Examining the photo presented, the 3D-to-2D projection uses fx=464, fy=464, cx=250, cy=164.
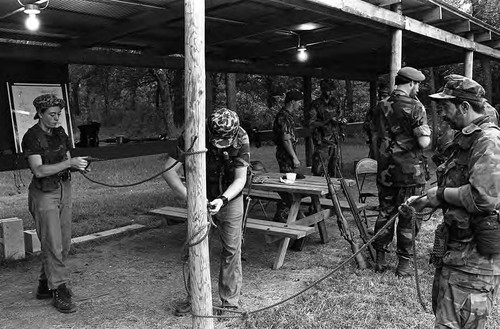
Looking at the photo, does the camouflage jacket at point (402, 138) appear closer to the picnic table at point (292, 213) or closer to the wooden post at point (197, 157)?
the picnic table at point (292, 213)

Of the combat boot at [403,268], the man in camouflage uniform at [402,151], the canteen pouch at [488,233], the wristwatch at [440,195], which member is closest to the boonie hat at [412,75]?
the man in camouflage uniform at [402,151]

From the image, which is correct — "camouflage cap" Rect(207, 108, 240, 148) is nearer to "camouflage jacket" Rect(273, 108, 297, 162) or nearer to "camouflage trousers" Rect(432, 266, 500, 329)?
"camouflage trousers" Rect(432, 266, 500, 329)

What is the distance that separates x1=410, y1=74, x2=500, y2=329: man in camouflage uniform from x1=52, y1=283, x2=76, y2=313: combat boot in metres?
2.97

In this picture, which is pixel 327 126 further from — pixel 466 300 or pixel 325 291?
pixel 466 300

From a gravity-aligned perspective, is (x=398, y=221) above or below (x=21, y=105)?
below

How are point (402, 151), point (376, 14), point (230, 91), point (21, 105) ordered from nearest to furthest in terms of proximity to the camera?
point (402, 151)
point (376, 14)
point (21, 105)
point (230, 91)

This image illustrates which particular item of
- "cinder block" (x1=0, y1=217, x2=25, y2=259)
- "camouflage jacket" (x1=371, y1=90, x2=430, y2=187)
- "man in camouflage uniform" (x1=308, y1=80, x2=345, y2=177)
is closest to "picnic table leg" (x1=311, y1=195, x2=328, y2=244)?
"camouflage jacket" (x1=371, y1=90, x2=430, y2=187)

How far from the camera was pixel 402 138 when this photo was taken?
450 centimetres

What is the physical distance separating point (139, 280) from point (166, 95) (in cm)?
1438

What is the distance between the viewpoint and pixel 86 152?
281 inches

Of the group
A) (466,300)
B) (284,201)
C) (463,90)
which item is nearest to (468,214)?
(466,300)

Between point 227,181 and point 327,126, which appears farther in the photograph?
point 327,126

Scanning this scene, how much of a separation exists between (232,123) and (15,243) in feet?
11.3

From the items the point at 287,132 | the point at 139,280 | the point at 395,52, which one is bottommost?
the point at 139,280
